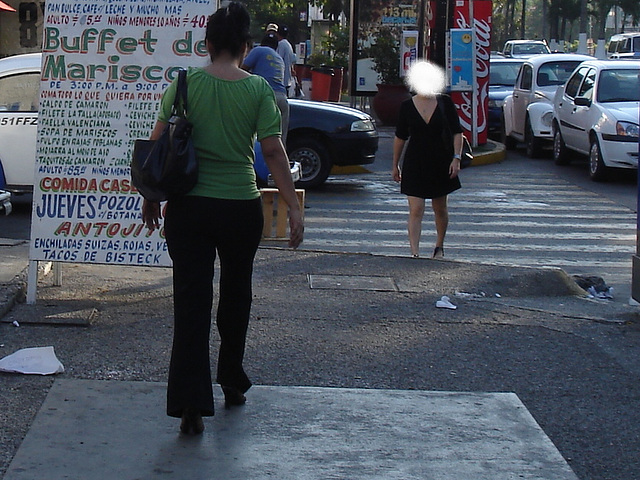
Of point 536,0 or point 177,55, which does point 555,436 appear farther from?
point 536,0

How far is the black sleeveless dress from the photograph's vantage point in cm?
909

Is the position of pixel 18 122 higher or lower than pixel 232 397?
higher

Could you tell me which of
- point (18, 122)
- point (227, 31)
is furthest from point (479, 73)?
point (227, 31)

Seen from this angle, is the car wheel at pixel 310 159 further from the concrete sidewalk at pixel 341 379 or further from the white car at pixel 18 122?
the concrete sidewalk at pixel 341 379

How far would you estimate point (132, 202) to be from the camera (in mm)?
6973

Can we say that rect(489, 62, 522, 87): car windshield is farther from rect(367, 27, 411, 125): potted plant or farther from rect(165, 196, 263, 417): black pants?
rect(165, 196, 263, 417): black pants

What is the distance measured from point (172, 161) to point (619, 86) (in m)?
13.7

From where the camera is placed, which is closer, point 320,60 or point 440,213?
point 440,213

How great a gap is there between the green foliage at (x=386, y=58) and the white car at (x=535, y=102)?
4.53 metres

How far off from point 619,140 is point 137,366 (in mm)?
11346

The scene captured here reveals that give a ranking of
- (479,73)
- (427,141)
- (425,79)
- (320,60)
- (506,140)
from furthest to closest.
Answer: (320,60), (506,140), (479,73), (427,141), (425,79)

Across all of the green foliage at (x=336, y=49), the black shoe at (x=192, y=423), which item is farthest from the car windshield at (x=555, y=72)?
the black shoe at (x=192, y=423)

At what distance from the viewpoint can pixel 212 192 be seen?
451cm

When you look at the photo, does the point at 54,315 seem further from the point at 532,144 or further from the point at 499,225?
the point at 532,144
